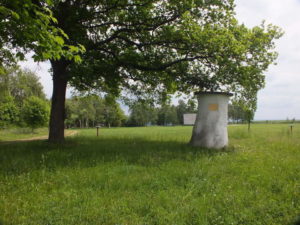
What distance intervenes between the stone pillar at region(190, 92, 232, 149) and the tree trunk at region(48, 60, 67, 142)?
7.06m

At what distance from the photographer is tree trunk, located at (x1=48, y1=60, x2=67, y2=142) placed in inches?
402

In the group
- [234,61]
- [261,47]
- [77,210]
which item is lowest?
[77,210]

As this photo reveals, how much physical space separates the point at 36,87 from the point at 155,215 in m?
40.4

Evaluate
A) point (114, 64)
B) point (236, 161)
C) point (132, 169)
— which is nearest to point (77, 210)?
point (132, 169)

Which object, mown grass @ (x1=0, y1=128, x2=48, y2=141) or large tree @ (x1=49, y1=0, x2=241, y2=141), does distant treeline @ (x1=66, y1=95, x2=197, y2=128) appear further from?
large tree @ (x1=49, y1=0, x2=241, y2=141)

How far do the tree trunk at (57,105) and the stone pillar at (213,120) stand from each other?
7.06 meters

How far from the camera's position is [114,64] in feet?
34.4

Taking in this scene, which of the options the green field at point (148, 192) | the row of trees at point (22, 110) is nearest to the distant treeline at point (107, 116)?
the row of trees at point (22, 110)

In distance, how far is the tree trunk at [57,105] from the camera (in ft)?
33.5

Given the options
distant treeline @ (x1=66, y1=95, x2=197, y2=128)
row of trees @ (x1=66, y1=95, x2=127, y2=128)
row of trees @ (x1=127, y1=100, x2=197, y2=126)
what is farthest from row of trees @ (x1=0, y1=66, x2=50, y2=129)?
row of trees @ (x1=127, y1=100, x2=197, y2=126)

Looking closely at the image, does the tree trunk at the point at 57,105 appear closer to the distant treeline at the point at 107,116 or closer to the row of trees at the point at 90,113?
the distant treeline at the point at 107,116

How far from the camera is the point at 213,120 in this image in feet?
31.4

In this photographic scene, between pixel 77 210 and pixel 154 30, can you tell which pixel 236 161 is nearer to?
pixel 77 210

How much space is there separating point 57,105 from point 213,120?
7877 mm
